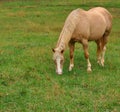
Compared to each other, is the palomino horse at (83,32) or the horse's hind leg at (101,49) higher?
the palomino horse at (83,32)

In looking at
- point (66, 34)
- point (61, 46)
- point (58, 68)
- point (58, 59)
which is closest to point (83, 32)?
point (66, 34)

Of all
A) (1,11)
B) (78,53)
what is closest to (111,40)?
(78,53)

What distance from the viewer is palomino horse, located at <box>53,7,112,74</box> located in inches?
430

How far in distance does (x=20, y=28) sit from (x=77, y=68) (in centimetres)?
1204

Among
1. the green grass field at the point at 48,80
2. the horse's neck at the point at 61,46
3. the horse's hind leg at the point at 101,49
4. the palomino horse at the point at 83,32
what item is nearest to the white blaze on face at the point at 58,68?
the palomino horse at the point at 83,32

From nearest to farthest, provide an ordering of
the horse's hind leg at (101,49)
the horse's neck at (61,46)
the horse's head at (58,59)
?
the horse's head at (58,59) → the horse's neck at (61,46) → the horse's hind leg at (101,49)

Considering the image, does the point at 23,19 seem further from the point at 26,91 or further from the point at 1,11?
the point at 26,91

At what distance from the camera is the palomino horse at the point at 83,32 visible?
1093 cm

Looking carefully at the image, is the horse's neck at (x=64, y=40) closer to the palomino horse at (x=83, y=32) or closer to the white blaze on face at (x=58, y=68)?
the palomino horse at (x=83, y=32)

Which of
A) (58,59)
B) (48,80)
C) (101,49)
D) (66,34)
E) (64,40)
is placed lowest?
(101,49)

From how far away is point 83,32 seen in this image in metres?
11.7

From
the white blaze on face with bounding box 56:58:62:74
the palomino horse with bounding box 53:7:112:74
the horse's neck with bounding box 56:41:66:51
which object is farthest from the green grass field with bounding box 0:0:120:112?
the horse's neck with bounding box 56:41:66:51

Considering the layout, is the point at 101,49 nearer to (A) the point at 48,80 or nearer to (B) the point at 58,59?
(B) the point at 58,59

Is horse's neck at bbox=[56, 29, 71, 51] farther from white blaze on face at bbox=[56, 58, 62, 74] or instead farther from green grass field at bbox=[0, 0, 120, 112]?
green grass field at bbox=[0, 0, 120, 112]
